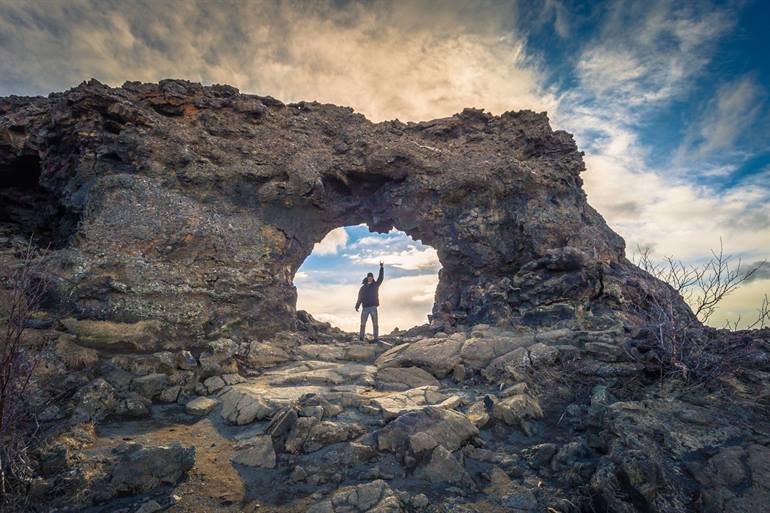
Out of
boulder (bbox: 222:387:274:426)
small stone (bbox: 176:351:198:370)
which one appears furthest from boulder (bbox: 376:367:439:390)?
small stone (bbox: 176:351:198:370)

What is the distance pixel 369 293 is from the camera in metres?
14.9

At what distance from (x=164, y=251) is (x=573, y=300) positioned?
12074 millimetres

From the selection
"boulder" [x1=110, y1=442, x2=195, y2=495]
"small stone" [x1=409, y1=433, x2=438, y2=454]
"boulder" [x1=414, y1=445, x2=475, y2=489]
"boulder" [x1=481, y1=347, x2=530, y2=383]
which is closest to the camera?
"boulder" [x1=110, y1=442, x2=195, y2=495]

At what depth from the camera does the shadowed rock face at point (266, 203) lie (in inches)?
398

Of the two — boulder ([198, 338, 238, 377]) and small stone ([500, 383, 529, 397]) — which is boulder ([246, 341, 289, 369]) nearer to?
boulder ([198, 338, 238, 377])

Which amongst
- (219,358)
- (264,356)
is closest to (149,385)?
(219,358)

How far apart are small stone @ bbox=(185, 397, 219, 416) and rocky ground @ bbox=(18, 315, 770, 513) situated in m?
0.03

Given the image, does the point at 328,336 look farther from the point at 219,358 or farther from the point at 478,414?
the point at 478,414

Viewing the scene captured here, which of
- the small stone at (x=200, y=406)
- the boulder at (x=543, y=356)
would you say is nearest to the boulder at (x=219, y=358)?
the small stone at (x=200, y=406)

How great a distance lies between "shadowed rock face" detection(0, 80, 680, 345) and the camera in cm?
1012

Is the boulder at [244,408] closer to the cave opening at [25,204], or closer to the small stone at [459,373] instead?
the small stone at [459,373]

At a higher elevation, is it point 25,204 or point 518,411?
point 25,204

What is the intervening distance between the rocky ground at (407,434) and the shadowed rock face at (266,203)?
2492 millimetres

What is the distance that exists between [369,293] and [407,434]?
976 cm
